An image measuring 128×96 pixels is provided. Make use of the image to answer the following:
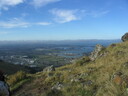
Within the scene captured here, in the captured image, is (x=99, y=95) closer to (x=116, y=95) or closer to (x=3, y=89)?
(x=116, y=95)

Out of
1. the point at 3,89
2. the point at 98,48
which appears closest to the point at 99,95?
the point at 3,89

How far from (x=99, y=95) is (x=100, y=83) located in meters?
1.61

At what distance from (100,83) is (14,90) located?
23.3 feet

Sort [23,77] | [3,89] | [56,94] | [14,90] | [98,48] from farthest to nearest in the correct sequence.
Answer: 1. [98,48]
2. [23,77]
3. [14,90]
4. [56,94]
5. [3,89]

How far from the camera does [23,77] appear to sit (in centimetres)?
1647

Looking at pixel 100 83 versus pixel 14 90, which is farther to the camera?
pixel 14 90

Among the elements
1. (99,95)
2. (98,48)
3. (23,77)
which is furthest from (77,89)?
(98,48)

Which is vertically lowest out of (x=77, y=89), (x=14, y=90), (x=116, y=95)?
(x=14, y=90)

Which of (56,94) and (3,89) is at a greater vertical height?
(3,89)

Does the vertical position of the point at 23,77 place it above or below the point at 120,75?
below

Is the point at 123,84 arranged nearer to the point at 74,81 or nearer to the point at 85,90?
the point at 85,90

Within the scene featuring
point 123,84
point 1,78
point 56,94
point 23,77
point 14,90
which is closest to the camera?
point 123,84

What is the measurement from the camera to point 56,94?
10.0 metres

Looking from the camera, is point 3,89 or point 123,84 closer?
point 123,84
